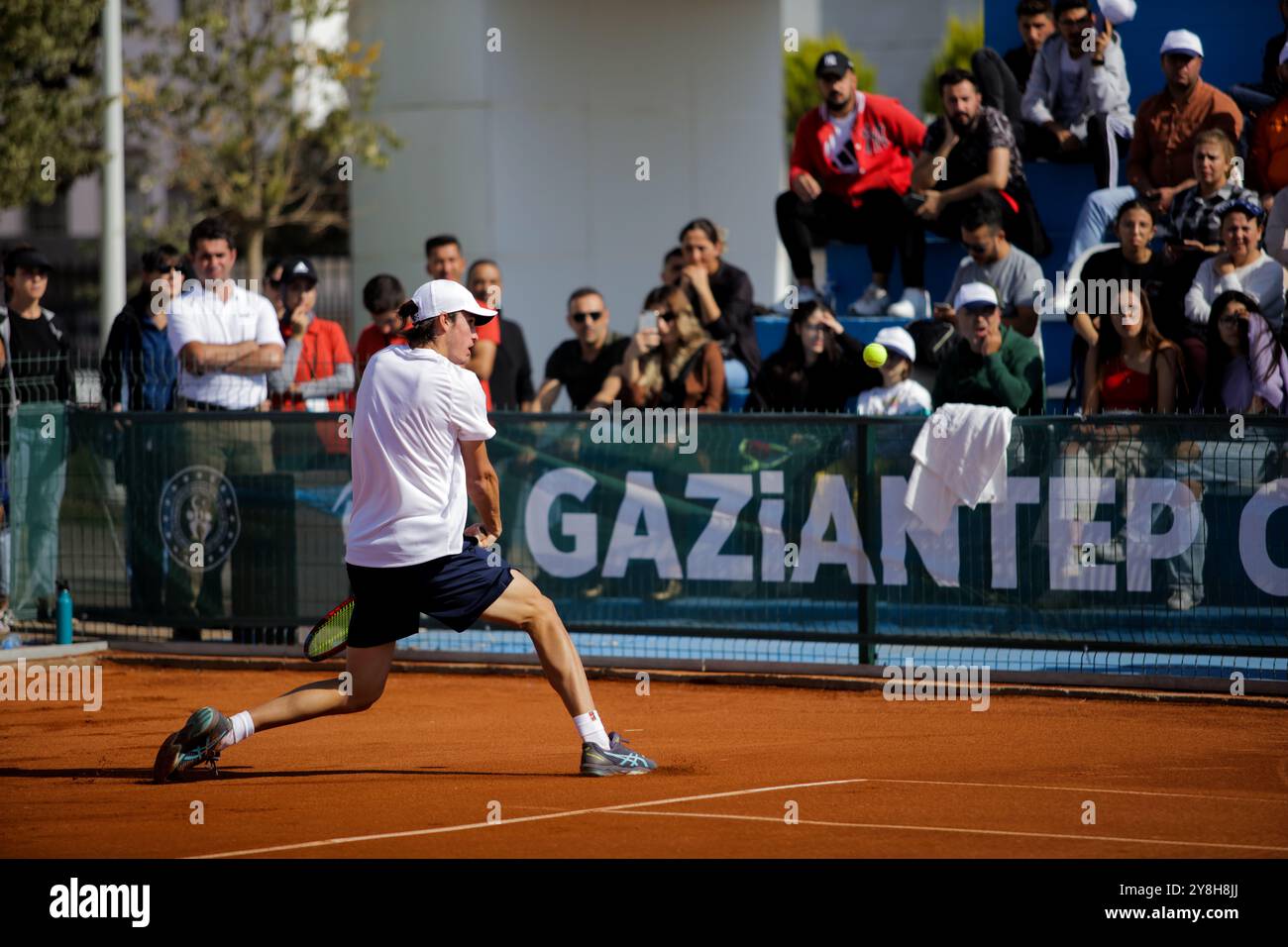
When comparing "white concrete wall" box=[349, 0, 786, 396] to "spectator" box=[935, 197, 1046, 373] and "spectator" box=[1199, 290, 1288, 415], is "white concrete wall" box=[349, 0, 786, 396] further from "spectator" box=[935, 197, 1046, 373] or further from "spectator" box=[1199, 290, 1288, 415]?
"spectator" box=[1199, 290, 1288, 415]

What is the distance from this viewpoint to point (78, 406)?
12148 millimetres

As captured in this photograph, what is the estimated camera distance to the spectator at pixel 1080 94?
1446cm

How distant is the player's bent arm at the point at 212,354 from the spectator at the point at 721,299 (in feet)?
11.1

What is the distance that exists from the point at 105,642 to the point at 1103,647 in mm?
6513

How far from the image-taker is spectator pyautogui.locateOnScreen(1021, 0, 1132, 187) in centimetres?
1446

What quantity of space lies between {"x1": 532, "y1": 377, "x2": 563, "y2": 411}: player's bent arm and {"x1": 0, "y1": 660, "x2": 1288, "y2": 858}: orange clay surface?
8.03ft

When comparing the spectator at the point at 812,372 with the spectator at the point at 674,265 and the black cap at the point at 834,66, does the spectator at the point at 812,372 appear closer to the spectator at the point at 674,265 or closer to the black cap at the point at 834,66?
the spectator at the point at 674,265

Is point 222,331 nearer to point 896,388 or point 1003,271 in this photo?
point 896,388

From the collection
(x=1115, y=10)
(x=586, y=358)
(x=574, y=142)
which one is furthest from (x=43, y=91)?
(x=1115, y=10)

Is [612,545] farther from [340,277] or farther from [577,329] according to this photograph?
[340,277]

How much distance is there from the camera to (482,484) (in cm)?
761

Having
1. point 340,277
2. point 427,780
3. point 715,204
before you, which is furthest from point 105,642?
point 340,277

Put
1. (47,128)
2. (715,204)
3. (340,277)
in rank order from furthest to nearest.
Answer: (340,277)
(715,204)
(47,128)

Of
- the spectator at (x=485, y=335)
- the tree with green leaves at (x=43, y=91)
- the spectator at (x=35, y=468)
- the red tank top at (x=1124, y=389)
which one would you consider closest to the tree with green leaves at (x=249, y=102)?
the tree with green leaves at (x=43, y=91)
